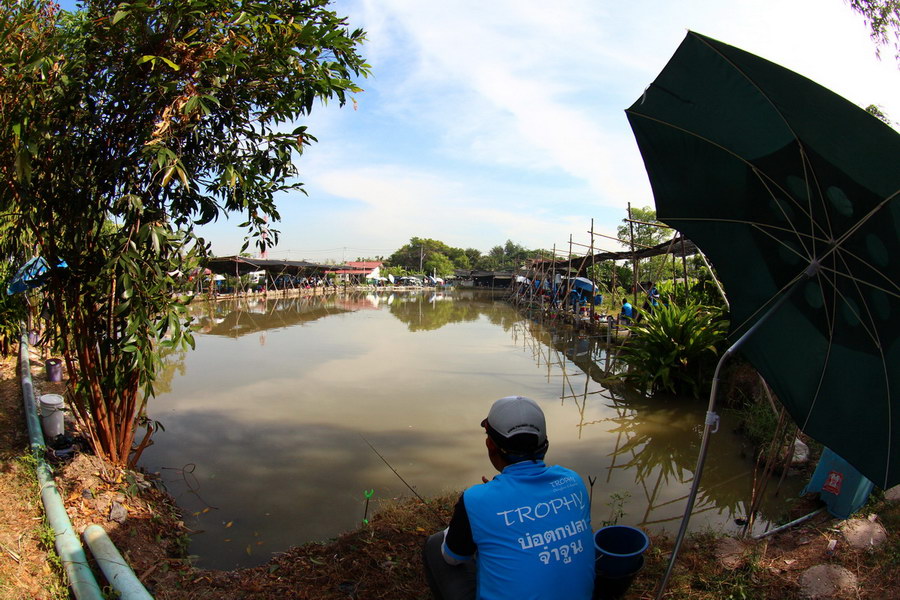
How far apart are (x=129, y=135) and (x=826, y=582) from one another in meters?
4.52

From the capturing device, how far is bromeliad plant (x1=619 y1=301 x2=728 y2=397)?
635cm

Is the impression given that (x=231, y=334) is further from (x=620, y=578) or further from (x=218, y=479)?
(x=620, y=578)

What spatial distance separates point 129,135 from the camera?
3.05m

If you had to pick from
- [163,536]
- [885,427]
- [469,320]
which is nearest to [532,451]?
[885,427]

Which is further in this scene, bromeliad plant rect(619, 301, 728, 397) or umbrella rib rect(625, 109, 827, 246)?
bromeliad plant rect(619, 301, 728, 397)

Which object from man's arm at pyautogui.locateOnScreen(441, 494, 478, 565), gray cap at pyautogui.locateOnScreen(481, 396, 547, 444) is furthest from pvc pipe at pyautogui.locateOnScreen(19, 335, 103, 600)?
gray cap at pyautogui.locateOnScreen(481, 396, 547, 444)

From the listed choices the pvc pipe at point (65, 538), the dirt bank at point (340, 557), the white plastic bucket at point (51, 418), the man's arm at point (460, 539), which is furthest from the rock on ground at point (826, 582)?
the white plastic bucket at point (51, 418)

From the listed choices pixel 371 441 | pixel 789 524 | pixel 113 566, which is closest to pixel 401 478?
pixel 371 441

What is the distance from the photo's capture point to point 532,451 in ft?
4.90

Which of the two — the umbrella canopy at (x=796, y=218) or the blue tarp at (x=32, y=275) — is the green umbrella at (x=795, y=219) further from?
the blue tarp at (x=32, y=275)

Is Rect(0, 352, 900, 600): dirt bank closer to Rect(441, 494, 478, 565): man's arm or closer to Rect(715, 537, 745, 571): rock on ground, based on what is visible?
Rect(715, 537, 745, 571): rock on ground

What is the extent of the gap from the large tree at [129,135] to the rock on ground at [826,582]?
3.44 meters

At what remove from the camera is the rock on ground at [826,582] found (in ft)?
7.20

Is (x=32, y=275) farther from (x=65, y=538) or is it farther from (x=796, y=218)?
(x=796, y=218)
